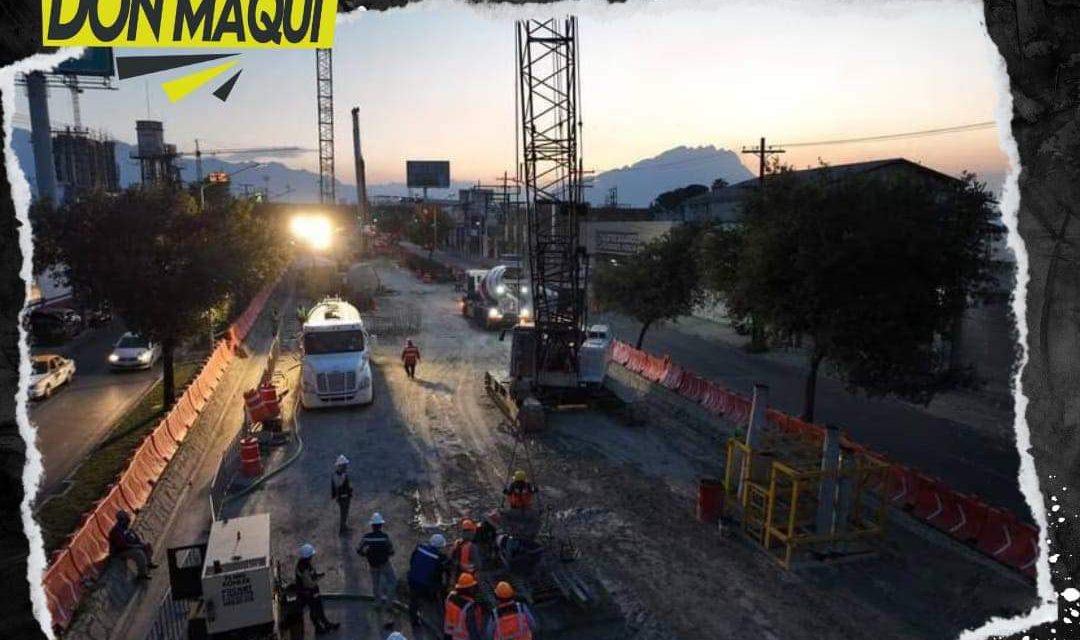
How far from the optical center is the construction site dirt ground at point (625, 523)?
459 inches

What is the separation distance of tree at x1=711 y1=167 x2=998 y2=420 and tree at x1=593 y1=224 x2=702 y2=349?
37.3 feet

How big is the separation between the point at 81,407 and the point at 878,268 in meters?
25.0

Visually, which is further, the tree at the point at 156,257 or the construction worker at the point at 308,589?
the tree at the point at 156,257

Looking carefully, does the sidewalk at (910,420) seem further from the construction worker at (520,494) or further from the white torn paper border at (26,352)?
the white torn paper border at (26,352)

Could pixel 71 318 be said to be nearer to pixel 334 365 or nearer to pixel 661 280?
pixel 334 365

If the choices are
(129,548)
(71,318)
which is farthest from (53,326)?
(129,548)

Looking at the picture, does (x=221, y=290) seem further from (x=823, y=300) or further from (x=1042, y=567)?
(x=1042, y=567)

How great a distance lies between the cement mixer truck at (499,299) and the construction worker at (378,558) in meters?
26.3

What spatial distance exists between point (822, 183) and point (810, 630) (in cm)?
1122

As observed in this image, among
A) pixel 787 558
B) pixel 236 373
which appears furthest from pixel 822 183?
pixel 236 373

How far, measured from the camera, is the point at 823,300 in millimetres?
16750

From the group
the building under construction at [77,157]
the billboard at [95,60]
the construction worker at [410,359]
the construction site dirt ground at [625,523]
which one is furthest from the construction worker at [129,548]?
the building under construction at [77,157]

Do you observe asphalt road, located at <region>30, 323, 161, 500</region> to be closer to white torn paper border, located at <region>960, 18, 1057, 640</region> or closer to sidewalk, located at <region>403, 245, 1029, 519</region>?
white torn paper border, located at <region>960, 18, 1057, 640</region>

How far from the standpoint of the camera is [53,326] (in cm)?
3278
